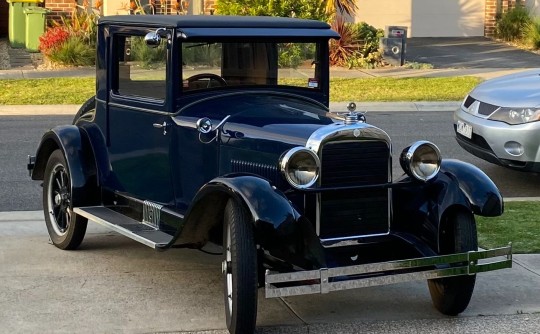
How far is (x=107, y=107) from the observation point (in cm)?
734

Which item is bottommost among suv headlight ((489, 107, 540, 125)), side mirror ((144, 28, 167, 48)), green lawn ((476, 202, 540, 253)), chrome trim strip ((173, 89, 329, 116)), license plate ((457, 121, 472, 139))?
green lawn ((476, 202, 540, 253))

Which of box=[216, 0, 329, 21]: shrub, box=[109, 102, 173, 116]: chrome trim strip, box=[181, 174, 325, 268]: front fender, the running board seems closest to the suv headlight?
box=[109, 102, 173, 116]: chrome trim strip

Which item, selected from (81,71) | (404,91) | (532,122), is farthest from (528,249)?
(81,71)

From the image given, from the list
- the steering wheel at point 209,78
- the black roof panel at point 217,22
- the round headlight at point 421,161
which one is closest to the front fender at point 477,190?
the round headlight at point 421,161

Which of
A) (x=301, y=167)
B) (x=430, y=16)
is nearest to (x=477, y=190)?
(x=301, y=167)

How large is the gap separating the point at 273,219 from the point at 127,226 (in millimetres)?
1720

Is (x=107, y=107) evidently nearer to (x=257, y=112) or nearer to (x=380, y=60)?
(x=257, y=112)

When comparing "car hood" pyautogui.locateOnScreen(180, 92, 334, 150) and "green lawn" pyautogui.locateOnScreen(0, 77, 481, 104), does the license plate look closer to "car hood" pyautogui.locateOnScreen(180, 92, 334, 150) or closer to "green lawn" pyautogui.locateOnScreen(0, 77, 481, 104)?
"car hood" pyautogui.locateOnScreen(180, 92, 334, 150)

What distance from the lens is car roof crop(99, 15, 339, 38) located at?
259 inches

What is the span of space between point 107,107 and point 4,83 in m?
11.4

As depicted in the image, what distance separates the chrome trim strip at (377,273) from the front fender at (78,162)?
239 centimetres

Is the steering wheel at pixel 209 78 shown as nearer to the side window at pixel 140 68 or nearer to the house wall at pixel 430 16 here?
the side window at pixel 140 68

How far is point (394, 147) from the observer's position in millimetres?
12258

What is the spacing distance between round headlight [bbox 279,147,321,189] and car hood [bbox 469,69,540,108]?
4.58 metres
